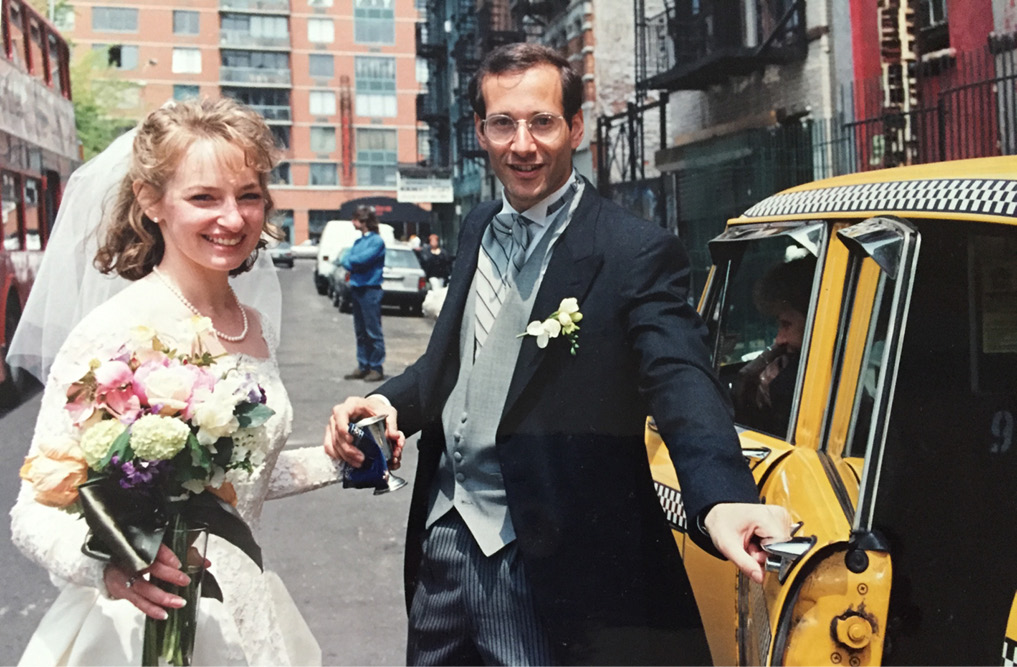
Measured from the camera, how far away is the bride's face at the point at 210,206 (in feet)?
6.81

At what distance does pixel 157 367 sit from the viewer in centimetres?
176

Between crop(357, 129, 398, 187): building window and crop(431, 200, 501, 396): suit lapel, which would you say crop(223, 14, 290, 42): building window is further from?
crop(431, 200, 501, 396): suit lapel

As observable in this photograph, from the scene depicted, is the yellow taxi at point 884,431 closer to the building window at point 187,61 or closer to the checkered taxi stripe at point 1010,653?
the checkered taxi stripe at point 1010,653

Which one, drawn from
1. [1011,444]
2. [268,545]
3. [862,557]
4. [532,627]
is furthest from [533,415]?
[268,545]

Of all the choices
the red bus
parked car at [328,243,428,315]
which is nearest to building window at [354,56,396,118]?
the red bus

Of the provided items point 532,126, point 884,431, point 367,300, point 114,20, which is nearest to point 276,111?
point 114,20

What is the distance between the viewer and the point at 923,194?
6.46 feet

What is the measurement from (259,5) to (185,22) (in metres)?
0.35

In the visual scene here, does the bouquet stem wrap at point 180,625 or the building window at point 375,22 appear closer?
the bouquet stem wrap at point 180,625

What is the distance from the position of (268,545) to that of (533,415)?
3.50 metres

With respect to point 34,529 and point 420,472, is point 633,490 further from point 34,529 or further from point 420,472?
point 34,529

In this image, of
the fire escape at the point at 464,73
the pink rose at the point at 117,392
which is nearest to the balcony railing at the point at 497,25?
the fire escape at the point at 464,73

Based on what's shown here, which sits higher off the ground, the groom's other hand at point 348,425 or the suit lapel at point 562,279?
the suit lapel at point 562,279

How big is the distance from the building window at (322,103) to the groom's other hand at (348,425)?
2606mm
